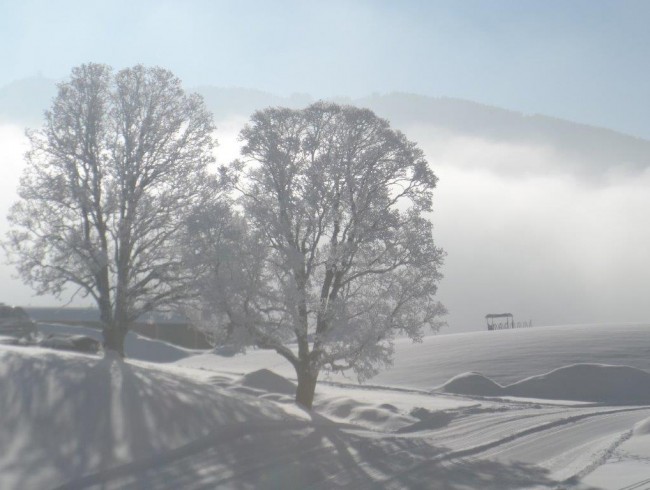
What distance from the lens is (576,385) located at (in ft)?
120

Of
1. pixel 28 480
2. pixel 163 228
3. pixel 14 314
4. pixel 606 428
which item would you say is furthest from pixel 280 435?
pixel 14 314

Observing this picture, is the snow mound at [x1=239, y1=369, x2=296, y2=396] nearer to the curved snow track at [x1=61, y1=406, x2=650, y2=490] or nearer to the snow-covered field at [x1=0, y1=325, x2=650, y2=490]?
the snow-covered field at [x1=0, y1=325, x2=650, y2=490]

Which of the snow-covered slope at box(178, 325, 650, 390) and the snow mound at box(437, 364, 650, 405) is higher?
the snow-covered slope at box(178, 325, 650, 390)

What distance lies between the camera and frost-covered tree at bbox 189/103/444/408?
882 inches

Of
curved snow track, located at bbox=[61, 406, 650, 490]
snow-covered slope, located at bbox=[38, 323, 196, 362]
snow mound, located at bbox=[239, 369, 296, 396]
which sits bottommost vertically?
curved snow track, located at bbox=[61, 406, 650, 490]

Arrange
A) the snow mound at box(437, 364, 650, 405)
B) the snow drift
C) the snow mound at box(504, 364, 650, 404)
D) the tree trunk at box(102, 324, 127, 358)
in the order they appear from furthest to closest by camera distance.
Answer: the snow mound at box(437, 364, 650, 405)
the snow mound at box(504, 364, 650, 404)
the tree trunk at box(102, 324, 127, 358)
the snow drift

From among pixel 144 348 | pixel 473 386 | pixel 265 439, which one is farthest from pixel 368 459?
pixel 144 348

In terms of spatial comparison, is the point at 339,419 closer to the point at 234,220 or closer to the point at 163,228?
the point at 234,220

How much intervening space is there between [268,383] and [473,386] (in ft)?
32.4

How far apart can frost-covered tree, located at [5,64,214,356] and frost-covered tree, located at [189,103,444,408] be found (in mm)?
6690

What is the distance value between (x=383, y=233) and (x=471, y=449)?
24.7 feet

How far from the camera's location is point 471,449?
17406 mm

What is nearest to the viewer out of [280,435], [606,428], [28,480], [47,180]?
[28,480]

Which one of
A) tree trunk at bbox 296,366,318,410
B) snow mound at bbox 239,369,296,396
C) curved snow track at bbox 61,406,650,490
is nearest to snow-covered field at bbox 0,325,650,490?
curved snow track at bbox 61,406,650,490
